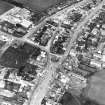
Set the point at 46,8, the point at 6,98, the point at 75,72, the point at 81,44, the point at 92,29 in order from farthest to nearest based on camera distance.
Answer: the point at 46,8 → the point at 92,29 → the point at 81,44 → the point at 75,72 → the point at 6,98

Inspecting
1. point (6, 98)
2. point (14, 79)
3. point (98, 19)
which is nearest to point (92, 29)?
point (98, 19)

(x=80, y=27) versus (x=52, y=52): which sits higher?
(x=80, y=27)

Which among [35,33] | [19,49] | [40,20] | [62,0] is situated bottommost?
[19,49]

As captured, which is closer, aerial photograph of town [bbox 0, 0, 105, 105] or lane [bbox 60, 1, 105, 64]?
aerial photograph of town [bbox 0, 0, 105, 105]

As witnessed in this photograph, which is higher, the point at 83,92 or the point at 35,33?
the point at 35,33

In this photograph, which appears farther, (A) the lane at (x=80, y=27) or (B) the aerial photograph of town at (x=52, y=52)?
(A) the lane at (x=80, y=27)

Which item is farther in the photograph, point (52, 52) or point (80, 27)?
point (80, 27)

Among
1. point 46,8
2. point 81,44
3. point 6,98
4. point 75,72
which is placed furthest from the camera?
point 46,8

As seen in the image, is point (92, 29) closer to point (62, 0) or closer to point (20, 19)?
point (62, 0)
